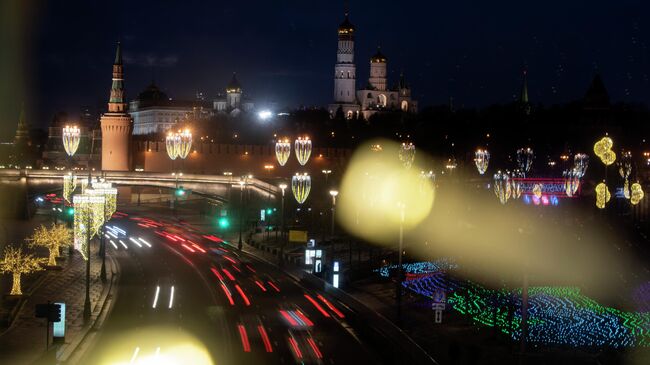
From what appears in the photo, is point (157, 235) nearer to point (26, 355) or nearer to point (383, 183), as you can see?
point (383, 183)

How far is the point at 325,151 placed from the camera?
408 feet

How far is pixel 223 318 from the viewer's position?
41938mm

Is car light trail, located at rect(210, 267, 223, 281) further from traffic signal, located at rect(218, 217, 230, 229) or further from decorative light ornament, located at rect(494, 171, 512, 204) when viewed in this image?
traffic signal, located at rect(218, 217, 230, 229)

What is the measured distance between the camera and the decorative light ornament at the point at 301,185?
8919 centimetres

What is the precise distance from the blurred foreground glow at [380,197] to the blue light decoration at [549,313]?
21958 millimetres

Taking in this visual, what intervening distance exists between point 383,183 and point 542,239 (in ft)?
111

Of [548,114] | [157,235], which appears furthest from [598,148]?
[548,114]

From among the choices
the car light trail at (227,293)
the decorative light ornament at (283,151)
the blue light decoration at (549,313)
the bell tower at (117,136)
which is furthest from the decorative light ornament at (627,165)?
the bell tower at (117,136)

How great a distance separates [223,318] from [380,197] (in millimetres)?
57107

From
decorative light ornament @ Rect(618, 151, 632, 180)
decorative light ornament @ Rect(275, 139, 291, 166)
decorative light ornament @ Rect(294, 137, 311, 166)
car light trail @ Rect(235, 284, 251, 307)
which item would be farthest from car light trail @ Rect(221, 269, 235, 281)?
decorative light ornament @ Rect(294, 137, 311, 166)

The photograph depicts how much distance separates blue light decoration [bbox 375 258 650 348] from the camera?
133 ft

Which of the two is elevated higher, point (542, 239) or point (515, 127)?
point (515, 127)

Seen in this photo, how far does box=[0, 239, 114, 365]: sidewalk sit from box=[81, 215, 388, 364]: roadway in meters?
1.21

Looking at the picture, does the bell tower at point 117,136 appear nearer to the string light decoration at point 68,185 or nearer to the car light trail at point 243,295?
the string light decoration at point 68,185
